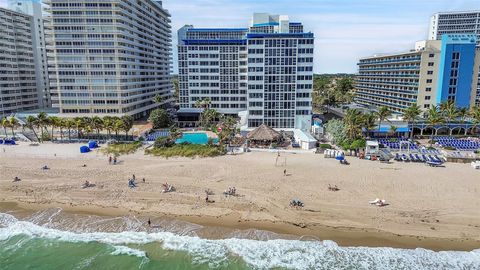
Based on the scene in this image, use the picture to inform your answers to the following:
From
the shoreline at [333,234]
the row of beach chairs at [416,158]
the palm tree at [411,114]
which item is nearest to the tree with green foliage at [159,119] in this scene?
the shoreline at [333,234]

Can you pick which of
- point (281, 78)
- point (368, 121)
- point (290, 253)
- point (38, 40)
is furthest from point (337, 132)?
point (38, 40)

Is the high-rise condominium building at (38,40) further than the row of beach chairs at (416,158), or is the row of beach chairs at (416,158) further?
the high-rise condominium building at (38,40)

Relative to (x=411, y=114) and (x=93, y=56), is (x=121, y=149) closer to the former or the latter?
(x=93, y=56)

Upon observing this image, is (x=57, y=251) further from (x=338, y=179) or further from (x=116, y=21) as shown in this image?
(x=116, y=21)

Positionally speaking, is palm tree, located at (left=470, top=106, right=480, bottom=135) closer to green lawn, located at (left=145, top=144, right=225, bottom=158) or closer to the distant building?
green lawn, located at (left=145, top=144, right=225, bottom=158)

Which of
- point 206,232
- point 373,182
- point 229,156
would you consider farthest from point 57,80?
point 373,182

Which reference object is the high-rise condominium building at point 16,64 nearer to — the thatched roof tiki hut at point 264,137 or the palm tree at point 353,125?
the thatched roof tiki hut at point 264,137

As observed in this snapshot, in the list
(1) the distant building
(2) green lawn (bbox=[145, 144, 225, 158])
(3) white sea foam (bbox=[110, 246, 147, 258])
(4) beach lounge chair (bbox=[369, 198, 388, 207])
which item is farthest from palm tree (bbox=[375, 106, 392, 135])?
(1) the distant building

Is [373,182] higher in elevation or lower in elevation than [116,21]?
lower
